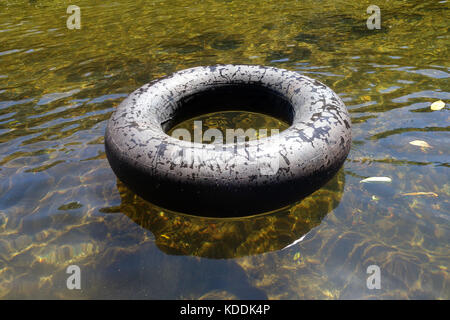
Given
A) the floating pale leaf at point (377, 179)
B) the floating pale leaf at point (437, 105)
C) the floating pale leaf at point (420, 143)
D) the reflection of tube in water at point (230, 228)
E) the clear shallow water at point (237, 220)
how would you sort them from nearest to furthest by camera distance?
1. the clear shallow water at point (237, 220)
2. the reflection of tube in water at point (230, 228)
3. the floating pale leaf at point (377, 179)
4. the floating pale leaf at point (420, 143)
5. the floating pale leaf at point (437, 105)

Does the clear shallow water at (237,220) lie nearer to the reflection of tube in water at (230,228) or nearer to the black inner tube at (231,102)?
the reflection of tube in water at (230,228)

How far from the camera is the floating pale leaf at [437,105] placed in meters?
4.04

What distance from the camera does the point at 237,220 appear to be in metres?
2.84

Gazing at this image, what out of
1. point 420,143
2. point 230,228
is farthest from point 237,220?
point 420,143

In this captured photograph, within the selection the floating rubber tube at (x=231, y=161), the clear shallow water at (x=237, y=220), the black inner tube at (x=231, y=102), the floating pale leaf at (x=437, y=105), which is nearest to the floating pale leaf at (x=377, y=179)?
the clear shallow water at (x=237, y=220)

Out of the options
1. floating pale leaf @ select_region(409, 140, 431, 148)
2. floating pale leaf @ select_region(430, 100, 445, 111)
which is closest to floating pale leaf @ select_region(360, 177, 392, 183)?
floating pale leaf @ select_region(409, 140, 431, 148)

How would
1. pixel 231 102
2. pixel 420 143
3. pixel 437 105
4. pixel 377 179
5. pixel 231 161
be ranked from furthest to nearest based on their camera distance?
pixel 437 105
pixel 231 102
pixel 420 143
pixel 377 179
pixel 231 161

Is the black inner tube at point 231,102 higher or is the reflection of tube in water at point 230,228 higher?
the black inner tube at point 231,102

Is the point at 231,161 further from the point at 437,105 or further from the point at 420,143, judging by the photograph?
the point at 437,105

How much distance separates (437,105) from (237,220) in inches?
120

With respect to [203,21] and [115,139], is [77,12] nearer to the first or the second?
[203,21]

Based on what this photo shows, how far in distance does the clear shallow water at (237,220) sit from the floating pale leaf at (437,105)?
2.8 inches

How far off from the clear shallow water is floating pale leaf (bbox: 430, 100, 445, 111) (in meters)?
0.07

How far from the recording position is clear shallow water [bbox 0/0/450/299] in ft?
7.94
